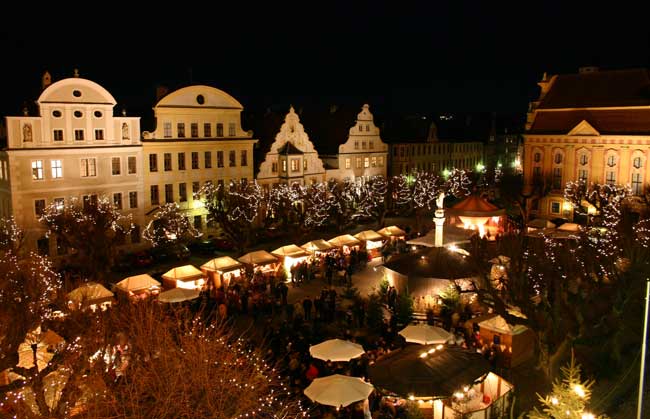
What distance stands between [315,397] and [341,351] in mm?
2917

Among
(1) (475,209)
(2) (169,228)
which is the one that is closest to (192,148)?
(2) (169,228)

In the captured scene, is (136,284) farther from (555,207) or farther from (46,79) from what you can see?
(555,207)

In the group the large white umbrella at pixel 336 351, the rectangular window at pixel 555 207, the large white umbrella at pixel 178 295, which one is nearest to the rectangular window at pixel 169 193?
the large white umbrella at pixel 178 295

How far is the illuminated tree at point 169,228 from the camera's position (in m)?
38.8

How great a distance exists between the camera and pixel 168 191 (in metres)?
42.2

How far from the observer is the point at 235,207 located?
39.6 m

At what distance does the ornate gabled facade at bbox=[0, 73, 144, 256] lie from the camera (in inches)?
1361

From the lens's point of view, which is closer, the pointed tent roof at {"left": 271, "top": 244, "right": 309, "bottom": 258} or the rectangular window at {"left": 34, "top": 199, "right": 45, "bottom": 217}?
the pointed tent roof at {"left": 271, "top": 244, "right": 309, "bottom": 258}

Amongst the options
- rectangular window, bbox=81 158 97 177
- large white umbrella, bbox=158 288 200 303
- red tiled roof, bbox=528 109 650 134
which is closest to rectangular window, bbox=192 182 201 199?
rectangular window, bbox=81 158 97 177

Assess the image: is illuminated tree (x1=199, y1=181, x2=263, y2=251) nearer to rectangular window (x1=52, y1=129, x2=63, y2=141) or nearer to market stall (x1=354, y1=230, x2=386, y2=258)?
market stall (x1=354, y1=230, x2=386, y2=258)

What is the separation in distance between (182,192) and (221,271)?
15.0 metres

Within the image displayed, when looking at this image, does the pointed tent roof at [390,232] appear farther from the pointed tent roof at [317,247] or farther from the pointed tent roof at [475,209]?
the pointed tent roof at [317,247]

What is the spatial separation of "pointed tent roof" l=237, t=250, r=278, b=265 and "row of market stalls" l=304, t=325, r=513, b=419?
14.3 meters

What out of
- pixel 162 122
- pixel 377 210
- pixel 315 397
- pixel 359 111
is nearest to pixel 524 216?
pixel 377 210
